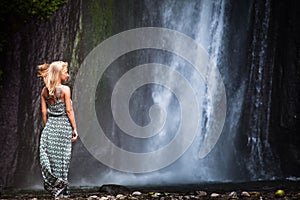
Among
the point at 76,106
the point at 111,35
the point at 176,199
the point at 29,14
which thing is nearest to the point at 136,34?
the point at 111,35

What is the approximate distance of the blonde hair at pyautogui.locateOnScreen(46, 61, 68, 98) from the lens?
5.72 metres

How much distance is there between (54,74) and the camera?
18.8 ft

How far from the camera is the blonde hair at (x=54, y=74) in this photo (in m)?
5.72

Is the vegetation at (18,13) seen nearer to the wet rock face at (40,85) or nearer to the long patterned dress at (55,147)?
the wet rock face at (40,85)

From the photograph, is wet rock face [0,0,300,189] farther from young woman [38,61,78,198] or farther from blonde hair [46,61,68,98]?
blonde hair [46,61,68,98]

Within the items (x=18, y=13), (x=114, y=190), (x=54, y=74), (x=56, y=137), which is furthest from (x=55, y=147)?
(x=18, y=13)

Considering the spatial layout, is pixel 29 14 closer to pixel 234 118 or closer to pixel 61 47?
pixel 61 47

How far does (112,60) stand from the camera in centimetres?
1209

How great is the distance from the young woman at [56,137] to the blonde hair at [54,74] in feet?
0.25

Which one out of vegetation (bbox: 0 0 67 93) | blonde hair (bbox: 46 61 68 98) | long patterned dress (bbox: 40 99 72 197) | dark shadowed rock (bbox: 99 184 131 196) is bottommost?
dark shadowed rock (bbox: 99 184 131 196)

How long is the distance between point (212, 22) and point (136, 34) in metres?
1.98

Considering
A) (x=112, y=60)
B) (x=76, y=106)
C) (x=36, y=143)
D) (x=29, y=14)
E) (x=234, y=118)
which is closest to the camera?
(x=29, y=14)

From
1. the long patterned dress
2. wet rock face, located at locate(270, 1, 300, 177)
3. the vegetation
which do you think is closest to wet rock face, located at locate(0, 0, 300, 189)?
wet rock face, located at locate(270, 1, 300, 177)

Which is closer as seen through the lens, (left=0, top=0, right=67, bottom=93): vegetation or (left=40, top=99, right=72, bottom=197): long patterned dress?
(left=40, top=99, right=72, bottom=197): long patterned dress
